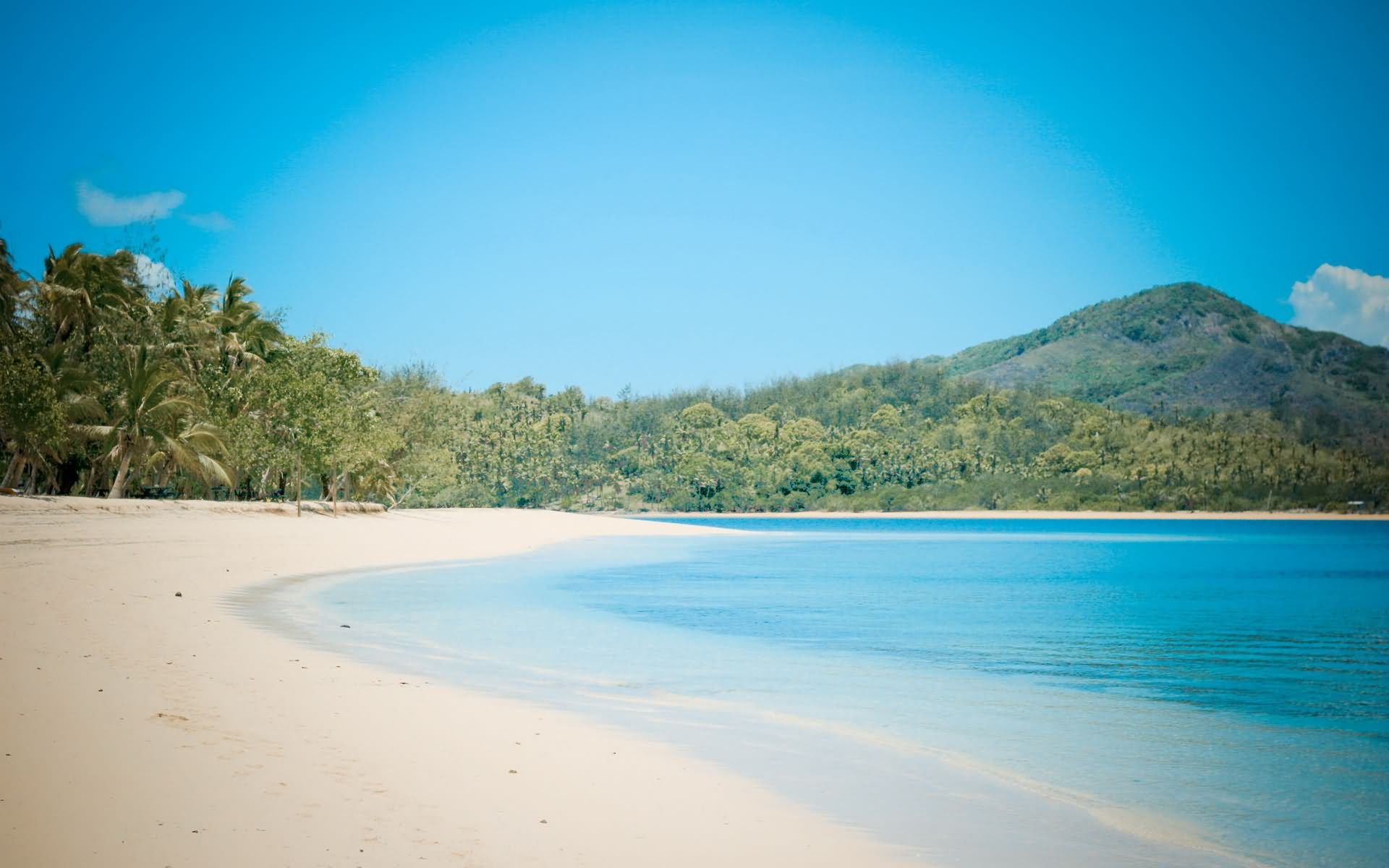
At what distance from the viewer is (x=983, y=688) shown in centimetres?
1107

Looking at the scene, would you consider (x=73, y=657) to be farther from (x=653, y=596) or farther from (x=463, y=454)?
(x=463, y=454)

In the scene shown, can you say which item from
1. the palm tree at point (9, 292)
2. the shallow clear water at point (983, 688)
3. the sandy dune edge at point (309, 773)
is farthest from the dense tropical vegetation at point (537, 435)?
the sandy dune edge at point (309, 773)

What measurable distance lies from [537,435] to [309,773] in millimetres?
116147

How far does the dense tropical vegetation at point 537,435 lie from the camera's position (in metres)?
36.8

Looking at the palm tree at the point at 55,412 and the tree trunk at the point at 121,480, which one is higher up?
the palm tree at the point at 55,412

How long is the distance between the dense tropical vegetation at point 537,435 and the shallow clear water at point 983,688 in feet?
62.1

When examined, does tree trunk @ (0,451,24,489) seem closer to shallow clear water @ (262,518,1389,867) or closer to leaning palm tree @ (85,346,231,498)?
leaning palm tree @ (85,346,231,498)

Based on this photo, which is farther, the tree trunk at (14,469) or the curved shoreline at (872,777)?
the tree trunk at (14,469)

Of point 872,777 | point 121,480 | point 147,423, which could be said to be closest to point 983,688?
point 872,777

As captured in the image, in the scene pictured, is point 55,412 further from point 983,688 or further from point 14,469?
point 983,688

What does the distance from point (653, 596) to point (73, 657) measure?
13984mm

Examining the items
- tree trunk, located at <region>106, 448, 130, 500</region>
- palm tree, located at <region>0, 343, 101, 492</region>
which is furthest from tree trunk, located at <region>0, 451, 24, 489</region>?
tree trunk, located at <region>106, 448, 130, 500</region>

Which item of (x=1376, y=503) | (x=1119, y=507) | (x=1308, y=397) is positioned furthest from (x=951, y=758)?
(x=1308, y=397)

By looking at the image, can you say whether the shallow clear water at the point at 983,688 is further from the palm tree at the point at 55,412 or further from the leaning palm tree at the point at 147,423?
the leaning palm tree at the point at 147,423
